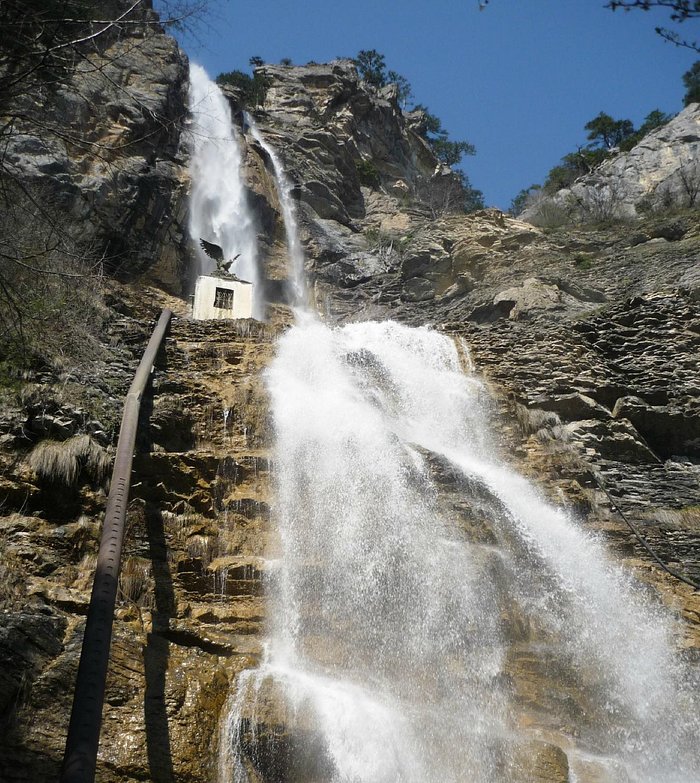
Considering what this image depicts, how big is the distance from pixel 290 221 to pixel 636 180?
15793 mm

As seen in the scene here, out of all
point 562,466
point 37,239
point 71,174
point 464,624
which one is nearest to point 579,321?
point 562,466

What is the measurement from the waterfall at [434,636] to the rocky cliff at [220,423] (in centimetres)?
25

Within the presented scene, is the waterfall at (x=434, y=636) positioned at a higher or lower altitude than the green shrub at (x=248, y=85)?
lower

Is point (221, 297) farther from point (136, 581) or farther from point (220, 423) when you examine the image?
point (136, 581)

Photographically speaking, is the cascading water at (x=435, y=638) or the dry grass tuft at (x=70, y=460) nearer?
the cascading water at (x=435, y=638)

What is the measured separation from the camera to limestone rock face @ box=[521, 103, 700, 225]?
28.2 metres

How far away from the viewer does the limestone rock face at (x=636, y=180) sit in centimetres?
2825

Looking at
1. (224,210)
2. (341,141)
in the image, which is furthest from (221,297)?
(341,141)

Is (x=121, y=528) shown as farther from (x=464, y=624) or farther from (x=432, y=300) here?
(x=432, y=300)

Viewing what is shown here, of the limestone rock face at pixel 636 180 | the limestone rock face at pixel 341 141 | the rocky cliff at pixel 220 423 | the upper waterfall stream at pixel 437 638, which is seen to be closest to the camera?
the rocky cliff at pixel 220 423

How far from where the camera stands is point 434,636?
809 centimetres

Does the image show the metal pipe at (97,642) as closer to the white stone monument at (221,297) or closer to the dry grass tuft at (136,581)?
the dry grass tuft at (136,581)

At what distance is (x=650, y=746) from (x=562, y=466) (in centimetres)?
518

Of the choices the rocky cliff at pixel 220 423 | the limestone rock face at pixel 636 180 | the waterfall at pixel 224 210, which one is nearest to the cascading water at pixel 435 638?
the rocky cliff at pixel 220 423
